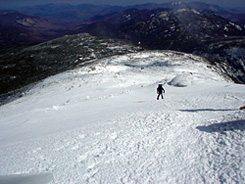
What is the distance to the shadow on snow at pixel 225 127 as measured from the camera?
866cm

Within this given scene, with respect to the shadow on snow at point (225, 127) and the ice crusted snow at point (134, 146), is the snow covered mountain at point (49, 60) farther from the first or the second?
the shadow on snow at point (225, 127)

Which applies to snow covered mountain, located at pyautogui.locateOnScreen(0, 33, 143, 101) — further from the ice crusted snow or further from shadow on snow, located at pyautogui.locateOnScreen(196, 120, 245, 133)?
shadow on snow, located at pyautogui.locateOnScreen(196, 120, 245, 133)

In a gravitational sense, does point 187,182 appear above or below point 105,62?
above

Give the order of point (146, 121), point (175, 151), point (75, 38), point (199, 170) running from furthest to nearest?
point (75, 38)
point (146, 121)
point (175, 151)
point (199, 170)

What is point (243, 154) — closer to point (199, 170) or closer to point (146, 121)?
point (199, 170)

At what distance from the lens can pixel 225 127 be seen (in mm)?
8922

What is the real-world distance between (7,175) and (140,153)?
5236 mm

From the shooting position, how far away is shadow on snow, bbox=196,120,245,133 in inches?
341

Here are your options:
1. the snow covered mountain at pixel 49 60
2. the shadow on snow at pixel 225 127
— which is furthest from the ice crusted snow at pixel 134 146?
the snow covered mountain at pixel 49 60

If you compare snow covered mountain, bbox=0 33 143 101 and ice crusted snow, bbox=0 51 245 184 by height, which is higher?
ice crusted snow, bbox=0 51 245 184

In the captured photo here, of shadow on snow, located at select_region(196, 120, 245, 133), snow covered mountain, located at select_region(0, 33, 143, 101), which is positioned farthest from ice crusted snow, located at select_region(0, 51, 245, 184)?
snow covered mountain, located at select_region(0, 33, 143, 101)

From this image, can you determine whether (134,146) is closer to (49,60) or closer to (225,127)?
(225,127)

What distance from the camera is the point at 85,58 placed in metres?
63.6

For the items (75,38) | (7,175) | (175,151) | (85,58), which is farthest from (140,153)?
(75,38)
